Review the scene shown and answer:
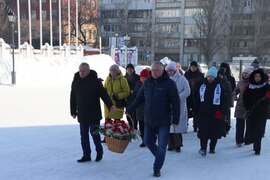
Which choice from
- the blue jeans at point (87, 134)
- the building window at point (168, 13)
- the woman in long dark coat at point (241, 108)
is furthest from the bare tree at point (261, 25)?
the blue jeans at point (87, 134)

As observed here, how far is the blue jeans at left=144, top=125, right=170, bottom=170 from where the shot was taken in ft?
16.3

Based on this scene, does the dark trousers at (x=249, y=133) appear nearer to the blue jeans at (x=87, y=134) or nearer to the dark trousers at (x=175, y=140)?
the dark trousers at (x=175, y=140)

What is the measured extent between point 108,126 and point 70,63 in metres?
23.8

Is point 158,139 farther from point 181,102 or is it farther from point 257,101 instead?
point 257,101

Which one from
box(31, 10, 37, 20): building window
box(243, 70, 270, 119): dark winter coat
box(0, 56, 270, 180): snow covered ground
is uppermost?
box(31, 10, 37, 20): building window

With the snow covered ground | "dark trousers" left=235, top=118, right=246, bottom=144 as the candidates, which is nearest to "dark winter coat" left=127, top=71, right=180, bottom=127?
the snow covered ground

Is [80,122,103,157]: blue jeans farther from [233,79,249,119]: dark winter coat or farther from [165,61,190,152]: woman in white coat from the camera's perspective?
[233,79,249,119]: dark winter coat

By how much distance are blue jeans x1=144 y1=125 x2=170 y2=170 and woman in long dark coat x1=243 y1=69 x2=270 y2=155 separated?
211 centimetres

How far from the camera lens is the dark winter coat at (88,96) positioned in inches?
215

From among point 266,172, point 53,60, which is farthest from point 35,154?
point 53,60

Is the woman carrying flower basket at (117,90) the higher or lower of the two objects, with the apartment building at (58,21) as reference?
lower

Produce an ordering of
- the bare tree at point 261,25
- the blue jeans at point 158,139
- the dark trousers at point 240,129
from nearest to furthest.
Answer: the blue jeans at point 158,139 < the dark trousers at point 240,129 < the bare tree at point 261,25

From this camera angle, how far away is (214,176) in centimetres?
523

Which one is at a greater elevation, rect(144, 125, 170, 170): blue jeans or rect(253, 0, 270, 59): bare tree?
rect(253, 0, 270, 59): bare tree
